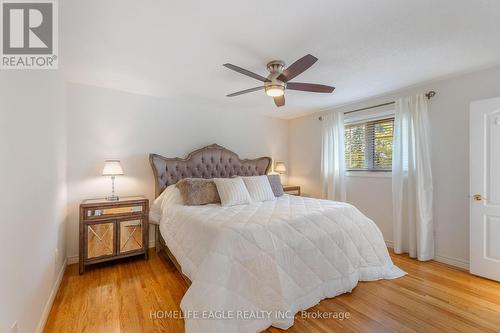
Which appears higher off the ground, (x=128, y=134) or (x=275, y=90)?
(x=275, y=90)

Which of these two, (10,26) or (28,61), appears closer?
(10,26)

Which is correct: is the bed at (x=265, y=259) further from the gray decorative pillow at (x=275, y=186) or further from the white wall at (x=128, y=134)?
the white wall at (x=128, y=134)

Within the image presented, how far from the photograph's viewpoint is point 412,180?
10.2 ft

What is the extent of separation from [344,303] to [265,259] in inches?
36.4

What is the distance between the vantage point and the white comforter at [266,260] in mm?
1602

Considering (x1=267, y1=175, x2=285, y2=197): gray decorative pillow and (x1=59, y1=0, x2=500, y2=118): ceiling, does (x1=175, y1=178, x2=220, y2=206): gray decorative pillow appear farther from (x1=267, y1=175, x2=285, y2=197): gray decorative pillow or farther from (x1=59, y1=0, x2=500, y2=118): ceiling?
(x1=59, y1=0, x2=500, y2=118): ceiling

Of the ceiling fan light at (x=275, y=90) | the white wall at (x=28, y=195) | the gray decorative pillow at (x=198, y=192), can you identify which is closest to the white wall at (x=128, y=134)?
the white wall at (x=28, y=195)

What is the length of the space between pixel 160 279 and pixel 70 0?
255 cm

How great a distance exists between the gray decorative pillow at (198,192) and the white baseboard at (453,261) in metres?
3.00

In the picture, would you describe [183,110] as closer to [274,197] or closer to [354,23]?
[274,197]

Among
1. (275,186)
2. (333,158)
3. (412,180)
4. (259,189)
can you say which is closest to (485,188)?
(412,180)

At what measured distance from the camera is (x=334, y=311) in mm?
1919

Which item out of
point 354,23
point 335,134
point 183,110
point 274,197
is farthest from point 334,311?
point 183,110

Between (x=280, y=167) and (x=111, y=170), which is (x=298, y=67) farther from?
(x=280, y=167)
